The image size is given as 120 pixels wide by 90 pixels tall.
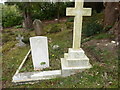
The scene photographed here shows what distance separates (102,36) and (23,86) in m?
4.76

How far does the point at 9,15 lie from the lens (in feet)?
49.7

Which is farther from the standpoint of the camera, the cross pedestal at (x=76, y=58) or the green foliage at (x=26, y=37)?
the green foliage at (x=26, y=37)

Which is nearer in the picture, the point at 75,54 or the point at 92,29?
the point at 75,54

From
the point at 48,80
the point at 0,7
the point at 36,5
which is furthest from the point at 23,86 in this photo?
the point at 0,7

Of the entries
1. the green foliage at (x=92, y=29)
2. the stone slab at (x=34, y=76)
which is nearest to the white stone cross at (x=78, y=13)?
the stone slab at (x=34, y=76)

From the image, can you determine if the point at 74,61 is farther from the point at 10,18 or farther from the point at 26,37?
the point at 10,18

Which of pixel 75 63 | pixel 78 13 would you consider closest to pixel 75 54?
pixel 75 63

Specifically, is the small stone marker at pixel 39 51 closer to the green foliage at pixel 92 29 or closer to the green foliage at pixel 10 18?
the green foliage at pixel 92 29

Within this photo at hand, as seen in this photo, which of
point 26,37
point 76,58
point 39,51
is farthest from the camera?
point 26,37

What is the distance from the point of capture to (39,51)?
14.3ft

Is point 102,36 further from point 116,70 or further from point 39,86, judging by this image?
point 39,86

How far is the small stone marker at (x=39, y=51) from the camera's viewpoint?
427cm

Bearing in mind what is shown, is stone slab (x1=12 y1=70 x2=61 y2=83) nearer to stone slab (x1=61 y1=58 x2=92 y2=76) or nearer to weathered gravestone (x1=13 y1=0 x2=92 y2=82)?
weathered gravestone (x1=13 y1=0 x2=92 y2=82)

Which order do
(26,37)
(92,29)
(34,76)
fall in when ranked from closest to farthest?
1. (34,76)
2. (92,29)
3. (26,37)
